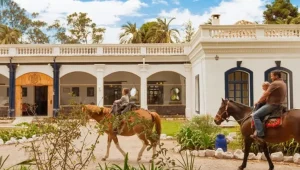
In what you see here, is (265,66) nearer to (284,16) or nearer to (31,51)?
(31,51)

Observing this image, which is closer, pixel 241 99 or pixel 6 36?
pixel 241 99

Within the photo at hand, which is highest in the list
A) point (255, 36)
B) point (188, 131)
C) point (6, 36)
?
point (6, 36)

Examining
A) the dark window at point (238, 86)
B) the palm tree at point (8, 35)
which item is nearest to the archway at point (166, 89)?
the dark window at point (238, 86)

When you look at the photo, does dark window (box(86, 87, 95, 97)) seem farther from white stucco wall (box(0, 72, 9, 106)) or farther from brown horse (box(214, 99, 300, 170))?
brown horse (box(214, 99, 300, 170))

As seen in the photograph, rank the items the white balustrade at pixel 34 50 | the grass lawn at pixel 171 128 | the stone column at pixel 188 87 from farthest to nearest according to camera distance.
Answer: the white balustrade at pixel 34 50 → the stone column at pixel 188 87 → the grass lawn at pixel 171 128

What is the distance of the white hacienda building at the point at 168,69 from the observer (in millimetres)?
17062

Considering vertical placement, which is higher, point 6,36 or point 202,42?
point 6,36

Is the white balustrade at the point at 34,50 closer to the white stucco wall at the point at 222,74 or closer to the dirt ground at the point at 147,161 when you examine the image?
the white stucco wall at the point at 222,74

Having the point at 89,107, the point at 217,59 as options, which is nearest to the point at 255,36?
the point at 217,59

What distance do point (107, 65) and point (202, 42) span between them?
25.8 ft

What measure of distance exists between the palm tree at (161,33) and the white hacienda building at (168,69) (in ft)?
41.3

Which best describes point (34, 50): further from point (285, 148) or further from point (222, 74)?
point (285, 148)

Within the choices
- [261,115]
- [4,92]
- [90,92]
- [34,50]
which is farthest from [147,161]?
[4,92]

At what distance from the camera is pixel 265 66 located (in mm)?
17141
